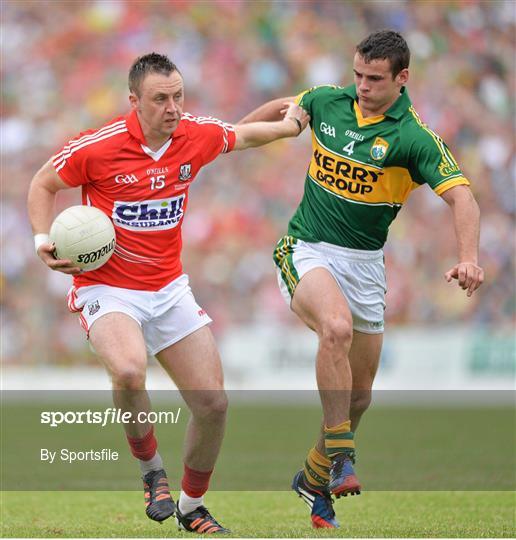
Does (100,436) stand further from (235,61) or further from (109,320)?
(235,61)

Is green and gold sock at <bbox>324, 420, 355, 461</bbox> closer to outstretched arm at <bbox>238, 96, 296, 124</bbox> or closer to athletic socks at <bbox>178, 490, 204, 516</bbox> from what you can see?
athletic socks at <bbox>178, 490, 204, 516</bbox>

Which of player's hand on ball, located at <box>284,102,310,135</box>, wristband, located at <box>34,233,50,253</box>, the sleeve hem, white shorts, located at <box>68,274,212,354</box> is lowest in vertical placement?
white shorts, located at <box>68,274,212,354</box>

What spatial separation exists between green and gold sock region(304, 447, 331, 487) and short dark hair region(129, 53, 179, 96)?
9.42ft

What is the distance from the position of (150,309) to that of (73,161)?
3.54ft

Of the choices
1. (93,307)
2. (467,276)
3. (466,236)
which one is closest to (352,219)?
(466,236)

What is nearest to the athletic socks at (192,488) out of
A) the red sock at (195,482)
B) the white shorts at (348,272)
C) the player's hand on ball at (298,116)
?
the red sock at (195,482)

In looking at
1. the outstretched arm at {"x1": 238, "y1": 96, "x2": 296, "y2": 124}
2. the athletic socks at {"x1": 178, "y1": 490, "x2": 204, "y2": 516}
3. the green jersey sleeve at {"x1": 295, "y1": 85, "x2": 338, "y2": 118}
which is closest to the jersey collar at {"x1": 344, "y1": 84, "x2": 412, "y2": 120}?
the green jersey sleeve at {"x1": 295, "y1": 85, "x2": 338, "y2": 118}

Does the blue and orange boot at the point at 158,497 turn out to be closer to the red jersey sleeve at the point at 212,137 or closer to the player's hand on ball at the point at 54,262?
the player's hand on ball at the point at 54,262

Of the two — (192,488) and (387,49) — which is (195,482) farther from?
(387,49)

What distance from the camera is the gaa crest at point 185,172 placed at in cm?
730

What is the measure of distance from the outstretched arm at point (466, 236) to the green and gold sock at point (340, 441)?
3.95ft

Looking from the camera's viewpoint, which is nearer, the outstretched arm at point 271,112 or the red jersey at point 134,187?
the red jersey at point 134,187

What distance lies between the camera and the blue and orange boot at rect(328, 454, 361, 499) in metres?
6.64

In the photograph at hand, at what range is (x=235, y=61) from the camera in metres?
23.4
